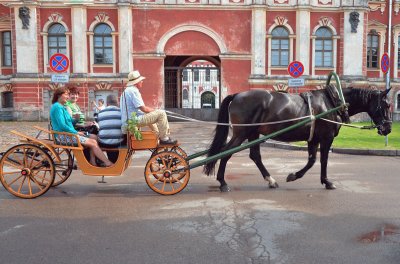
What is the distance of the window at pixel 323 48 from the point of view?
91.6 ft

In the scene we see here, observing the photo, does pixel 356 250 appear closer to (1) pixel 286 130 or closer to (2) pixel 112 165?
(1) pixel 286 130

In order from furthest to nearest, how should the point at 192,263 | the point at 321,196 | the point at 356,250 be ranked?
the point at 321,196 → the point at 356,250 → the point at 192,263

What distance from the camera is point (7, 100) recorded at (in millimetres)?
28547

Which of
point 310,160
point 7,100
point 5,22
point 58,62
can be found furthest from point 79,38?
point 310,160

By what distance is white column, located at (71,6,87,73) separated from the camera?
1039 inches

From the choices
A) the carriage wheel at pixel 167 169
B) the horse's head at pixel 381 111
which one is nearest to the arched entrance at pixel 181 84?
the horse's head at pixel 381 111

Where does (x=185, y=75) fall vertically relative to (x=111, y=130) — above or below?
above

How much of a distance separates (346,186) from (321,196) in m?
1.08

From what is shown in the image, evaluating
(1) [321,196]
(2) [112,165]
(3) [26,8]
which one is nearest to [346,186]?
(1) [321,196]

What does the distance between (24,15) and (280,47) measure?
1656 centimetres

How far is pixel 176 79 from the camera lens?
3225cm

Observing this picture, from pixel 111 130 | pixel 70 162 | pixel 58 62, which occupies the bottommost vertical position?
pixel 70 162

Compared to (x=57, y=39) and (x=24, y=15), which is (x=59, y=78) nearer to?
(x=57, y=39)

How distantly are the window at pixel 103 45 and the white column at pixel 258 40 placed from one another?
9312 millimetres
